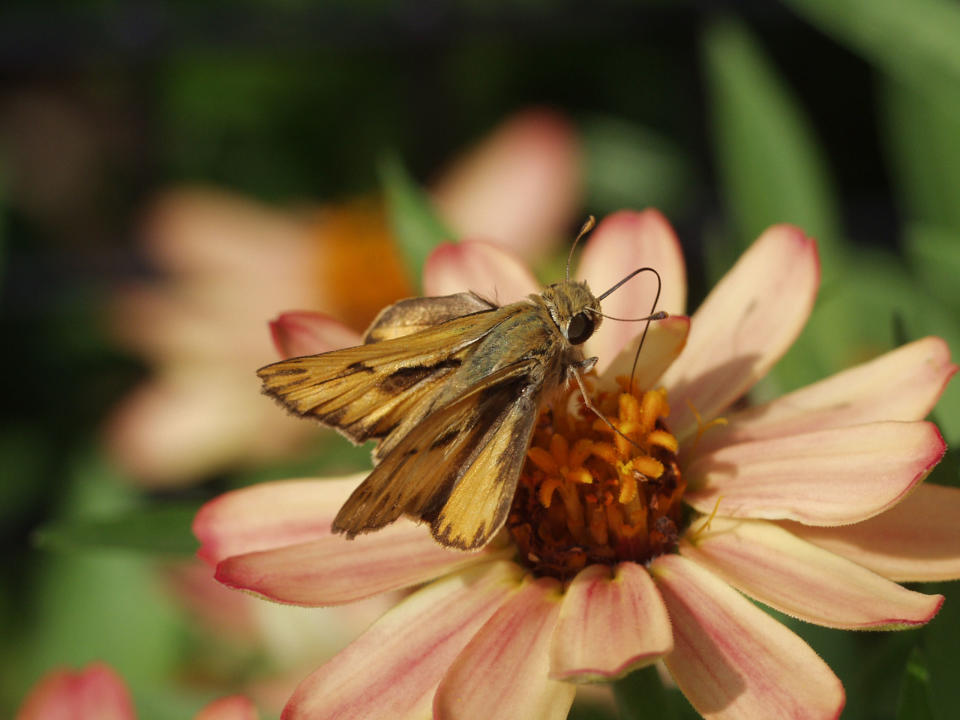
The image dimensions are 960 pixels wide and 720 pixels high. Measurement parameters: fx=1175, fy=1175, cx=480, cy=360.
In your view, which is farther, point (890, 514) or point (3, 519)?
point (3, 519)

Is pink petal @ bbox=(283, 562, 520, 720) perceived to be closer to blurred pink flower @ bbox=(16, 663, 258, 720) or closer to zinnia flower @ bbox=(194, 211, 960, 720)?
zinnia flower @ bbox=(194, 211, 960, 720)

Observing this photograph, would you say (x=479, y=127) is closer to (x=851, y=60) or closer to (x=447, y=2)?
(x=447, y=2)

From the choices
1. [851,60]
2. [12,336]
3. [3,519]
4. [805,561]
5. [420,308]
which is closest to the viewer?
[805,561]

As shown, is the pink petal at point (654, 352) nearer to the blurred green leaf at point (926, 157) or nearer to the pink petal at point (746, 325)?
the pink petal at point (746, 325)

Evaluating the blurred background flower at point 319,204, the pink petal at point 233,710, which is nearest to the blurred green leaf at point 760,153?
the blurred background flower at point 319,204

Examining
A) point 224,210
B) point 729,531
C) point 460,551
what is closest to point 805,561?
point 729,531

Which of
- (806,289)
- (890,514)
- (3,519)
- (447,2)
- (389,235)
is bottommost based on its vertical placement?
(890,514)

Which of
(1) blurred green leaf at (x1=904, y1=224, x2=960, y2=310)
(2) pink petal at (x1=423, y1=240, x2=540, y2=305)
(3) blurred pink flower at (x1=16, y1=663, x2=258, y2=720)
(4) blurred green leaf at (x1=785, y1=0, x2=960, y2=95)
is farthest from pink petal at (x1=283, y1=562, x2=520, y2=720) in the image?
(4) blurred green leaf at (x1=785, y1=0, x2=960, y2=95)

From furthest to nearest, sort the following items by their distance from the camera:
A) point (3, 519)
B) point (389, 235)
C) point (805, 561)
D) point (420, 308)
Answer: point (3, 519), point (389, 235), point (420, 308), point (805, 561)
